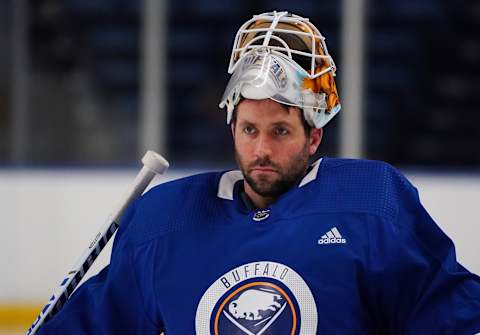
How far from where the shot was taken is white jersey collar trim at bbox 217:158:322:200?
1.77 meters

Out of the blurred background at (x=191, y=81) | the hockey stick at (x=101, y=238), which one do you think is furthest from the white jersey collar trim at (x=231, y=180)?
the blurred background at (x=191, y=81)

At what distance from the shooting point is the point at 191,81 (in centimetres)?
504

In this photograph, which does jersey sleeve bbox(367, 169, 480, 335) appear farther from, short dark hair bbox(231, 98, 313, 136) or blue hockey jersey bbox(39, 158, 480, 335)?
short dark hair bbox(231, 98, 313, 136)

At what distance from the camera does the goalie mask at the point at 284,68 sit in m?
1.71

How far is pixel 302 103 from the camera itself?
1.73 metres

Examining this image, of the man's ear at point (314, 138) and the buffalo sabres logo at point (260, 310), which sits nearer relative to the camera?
the buffalo sabres logo at point (260, 310)

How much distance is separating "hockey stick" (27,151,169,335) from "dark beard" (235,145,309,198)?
207 mm

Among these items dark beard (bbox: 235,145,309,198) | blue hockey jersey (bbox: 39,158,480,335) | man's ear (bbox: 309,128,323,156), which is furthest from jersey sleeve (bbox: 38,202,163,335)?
man's ear (bbox: 309,128,323,156)

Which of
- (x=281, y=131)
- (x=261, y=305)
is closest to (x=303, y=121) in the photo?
(x=281, y=131)

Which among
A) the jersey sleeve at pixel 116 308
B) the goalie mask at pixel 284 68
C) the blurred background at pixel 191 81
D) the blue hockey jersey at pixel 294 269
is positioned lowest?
the blurred background at pixel 191 81

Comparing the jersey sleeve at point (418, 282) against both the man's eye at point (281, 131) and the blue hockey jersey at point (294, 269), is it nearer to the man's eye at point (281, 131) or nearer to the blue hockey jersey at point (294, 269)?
the blue hockey jersey at point (294, 269)

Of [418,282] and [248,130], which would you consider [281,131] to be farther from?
[418,282]

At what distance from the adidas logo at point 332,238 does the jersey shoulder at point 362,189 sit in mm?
43

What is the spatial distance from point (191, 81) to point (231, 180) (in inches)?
126
